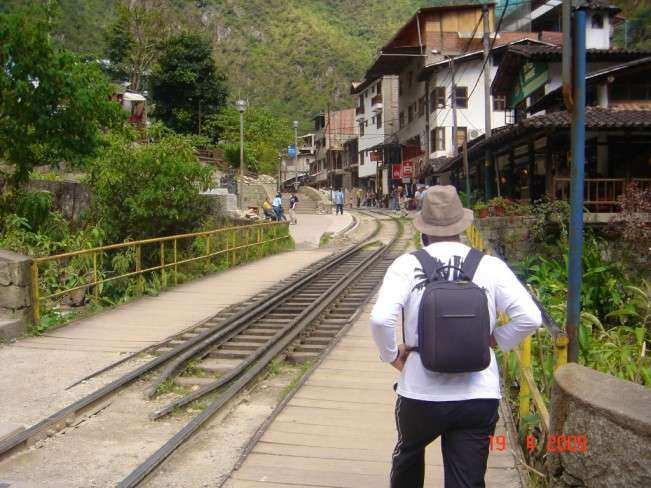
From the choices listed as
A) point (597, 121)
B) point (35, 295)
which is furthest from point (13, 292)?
point (597, 121)

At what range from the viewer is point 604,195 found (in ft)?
63.5

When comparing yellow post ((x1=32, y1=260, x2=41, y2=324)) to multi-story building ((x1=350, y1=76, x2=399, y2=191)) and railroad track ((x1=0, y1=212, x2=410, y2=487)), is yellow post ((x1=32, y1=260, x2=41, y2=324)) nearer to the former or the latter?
railroad track ((x1=0, y1=212, x2=410, y2=487))

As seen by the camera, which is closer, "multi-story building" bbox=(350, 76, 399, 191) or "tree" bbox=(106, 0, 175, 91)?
"tree" bbox=(106, 0, 175, 91)

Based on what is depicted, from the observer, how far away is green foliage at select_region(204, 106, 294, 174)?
44.4 metres

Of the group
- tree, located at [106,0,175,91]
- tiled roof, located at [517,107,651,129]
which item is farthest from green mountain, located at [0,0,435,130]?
tiled roof, located at [517,107,651,129]

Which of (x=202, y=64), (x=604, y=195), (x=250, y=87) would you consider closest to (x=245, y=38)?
(x=250, y=87)

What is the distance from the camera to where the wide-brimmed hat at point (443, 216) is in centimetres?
295

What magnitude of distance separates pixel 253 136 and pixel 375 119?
1409 cm

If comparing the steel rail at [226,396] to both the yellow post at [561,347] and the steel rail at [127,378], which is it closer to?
the steel rail at [127,378]

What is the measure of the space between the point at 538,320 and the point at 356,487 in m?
2.03

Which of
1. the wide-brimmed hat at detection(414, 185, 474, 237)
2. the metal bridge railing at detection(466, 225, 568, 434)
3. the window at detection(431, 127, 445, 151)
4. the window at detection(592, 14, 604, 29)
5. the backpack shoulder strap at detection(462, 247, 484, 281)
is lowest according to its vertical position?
the metal bridge railing at detection(466, 225, 568, 434)

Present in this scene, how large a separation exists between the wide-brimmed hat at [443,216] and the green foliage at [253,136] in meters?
39.2

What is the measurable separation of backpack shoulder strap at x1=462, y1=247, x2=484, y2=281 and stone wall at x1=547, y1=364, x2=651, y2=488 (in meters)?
0.64
